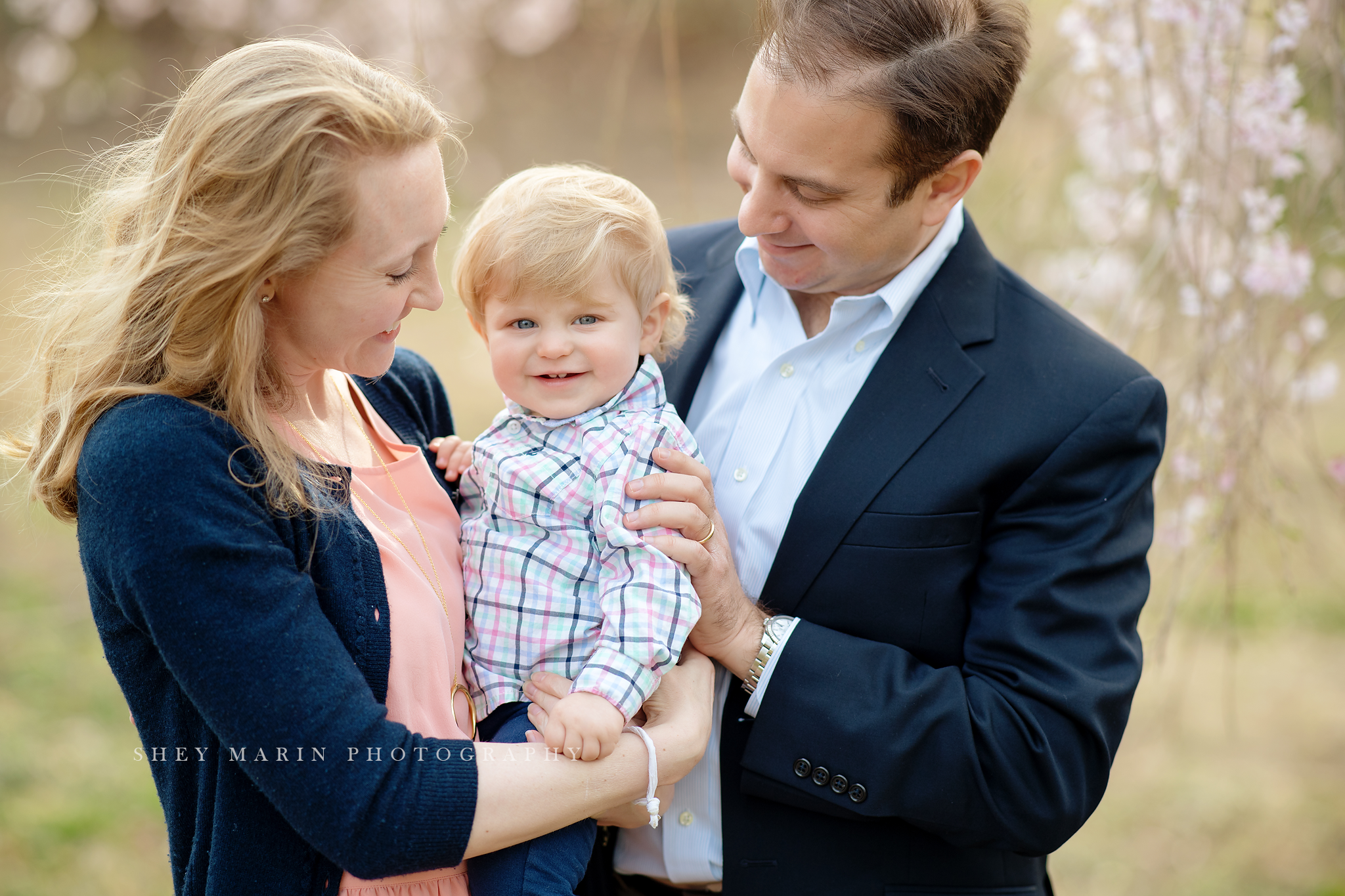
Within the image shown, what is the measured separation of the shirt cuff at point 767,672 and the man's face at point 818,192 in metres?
0.68

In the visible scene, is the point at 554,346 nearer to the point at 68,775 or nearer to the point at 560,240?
the point at 560,240

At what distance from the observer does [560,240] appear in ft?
5.47

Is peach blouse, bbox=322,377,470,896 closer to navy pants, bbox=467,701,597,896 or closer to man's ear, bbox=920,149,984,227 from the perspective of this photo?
navy pants, bbox=467,701,597,896

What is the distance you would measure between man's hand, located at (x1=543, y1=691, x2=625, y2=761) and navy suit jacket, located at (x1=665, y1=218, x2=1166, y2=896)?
1.13 feet

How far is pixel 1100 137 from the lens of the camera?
3.09 m

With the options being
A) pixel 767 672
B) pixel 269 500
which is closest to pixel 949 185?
pixel 767 672

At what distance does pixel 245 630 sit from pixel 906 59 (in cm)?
145

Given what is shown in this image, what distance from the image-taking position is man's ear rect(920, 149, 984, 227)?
1917 millimetres

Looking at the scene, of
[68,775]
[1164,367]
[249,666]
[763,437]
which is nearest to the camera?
[249,666]

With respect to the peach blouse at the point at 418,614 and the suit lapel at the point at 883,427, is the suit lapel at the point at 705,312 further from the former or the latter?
the peach blouse at the point at 418,614

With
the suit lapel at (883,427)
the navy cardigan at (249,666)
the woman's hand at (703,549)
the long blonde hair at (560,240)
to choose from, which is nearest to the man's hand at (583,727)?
the navy cardigan at (249,666)

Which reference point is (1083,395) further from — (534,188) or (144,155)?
(144,155)

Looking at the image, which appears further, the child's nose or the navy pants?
the child's nose

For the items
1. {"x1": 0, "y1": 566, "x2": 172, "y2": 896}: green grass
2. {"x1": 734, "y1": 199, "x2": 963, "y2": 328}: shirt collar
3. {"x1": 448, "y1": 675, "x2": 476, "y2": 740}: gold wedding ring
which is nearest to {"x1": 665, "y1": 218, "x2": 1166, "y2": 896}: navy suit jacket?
{"x1": 734, "y1": 199, "x2": 963, "y2": 328}: shirt collar
